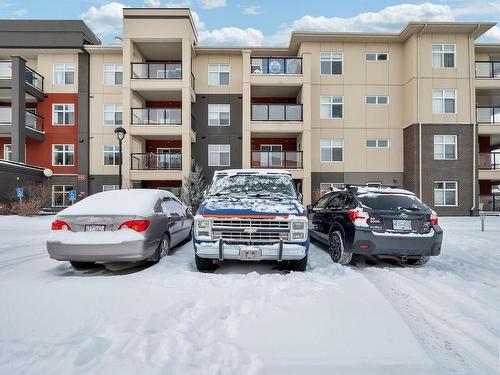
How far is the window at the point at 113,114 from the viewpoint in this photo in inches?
949

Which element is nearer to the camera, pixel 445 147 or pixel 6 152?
pixel 445 147

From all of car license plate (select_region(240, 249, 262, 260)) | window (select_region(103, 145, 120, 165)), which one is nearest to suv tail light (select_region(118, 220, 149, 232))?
car license plate (select_region(240, 249, 262, 260))

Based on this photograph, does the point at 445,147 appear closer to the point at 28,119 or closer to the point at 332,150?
the point at 332,150

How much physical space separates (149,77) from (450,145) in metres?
22.0

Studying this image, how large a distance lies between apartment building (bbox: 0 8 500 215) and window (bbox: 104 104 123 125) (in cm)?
9

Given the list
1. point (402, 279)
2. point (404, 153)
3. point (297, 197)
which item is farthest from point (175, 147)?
point (402, 279)

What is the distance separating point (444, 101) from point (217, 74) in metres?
16.7

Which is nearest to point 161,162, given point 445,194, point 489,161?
point 445,194

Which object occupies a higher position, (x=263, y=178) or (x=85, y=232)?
(x=263, y=178)

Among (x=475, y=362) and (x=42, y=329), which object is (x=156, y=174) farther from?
(x=475, y=362)

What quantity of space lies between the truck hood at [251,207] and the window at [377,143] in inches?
749

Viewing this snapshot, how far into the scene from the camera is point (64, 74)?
2420 centimetres

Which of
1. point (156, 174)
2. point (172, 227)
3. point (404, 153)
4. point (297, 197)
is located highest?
point (404, 153)

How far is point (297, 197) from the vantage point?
24.0ft
